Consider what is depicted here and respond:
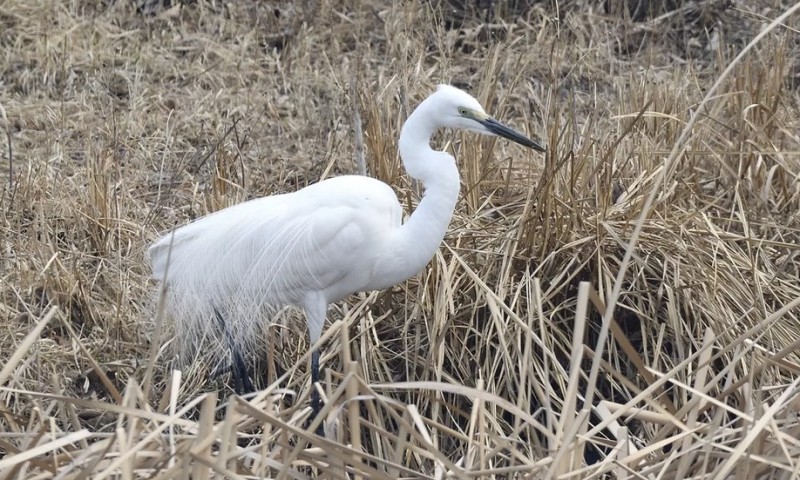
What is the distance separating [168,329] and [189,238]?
0.32 metres

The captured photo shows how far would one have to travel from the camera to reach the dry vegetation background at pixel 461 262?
6.61 feet

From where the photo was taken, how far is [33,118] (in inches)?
180

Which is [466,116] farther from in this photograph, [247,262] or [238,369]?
[238,369]

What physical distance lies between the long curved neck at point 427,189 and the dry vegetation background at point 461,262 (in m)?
0.18

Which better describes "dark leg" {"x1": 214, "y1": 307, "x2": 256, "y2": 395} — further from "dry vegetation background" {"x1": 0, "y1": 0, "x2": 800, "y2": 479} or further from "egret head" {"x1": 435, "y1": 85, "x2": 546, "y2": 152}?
"egret head" {"x1": 435, "y1": 85, "x2": 546, "y2": 152}

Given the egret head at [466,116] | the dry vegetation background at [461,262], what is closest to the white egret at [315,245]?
the egret head at [466,116]

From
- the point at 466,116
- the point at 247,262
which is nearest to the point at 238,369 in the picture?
the point at 247,262

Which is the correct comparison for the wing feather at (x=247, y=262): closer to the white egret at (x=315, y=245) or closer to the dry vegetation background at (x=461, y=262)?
the white egret at (x=315, y=245)

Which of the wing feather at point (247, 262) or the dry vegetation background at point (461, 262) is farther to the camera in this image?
the wing feather at point (247, 262)

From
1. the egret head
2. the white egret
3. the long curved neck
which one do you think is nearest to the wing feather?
the white egret

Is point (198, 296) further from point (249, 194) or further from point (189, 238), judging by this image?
point (249, 194)

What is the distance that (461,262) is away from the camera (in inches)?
120

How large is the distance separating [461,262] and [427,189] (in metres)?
0.27

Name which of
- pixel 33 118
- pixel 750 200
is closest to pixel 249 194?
pixel 33 118
